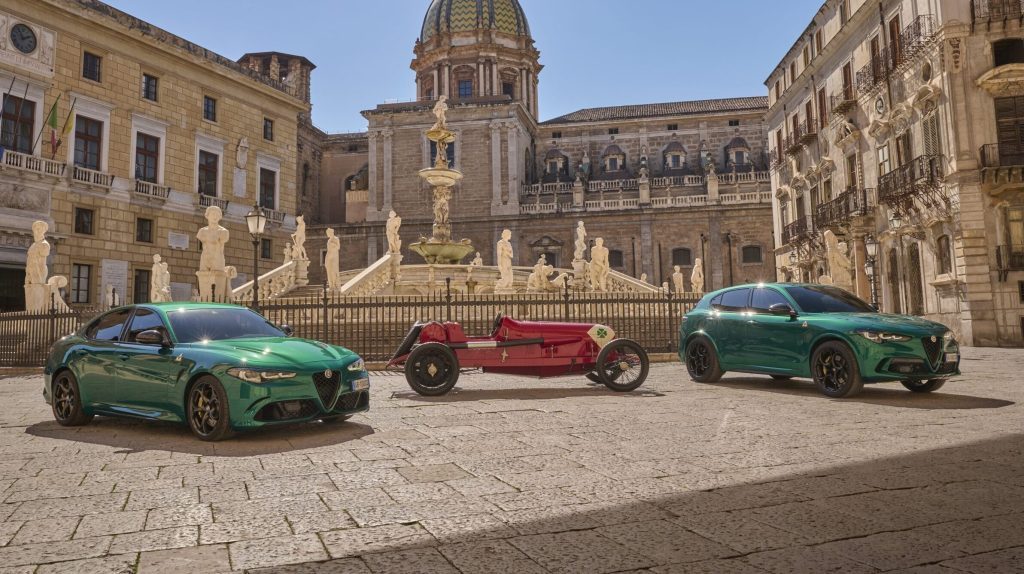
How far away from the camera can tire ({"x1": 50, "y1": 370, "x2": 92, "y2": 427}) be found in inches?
260

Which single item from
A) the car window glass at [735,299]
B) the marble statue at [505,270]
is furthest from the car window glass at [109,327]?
the marble statue at [505,270]

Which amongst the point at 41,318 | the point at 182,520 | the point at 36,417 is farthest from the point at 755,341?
the point at 41,318

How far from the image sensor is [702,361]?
986 cm

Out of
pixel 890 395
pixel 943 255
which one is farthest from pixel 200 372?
pixel 943 255

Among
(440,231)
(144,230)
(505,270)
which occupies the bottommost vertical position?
(505,270)

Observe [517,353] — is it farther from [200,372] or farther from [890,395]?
[890,395]

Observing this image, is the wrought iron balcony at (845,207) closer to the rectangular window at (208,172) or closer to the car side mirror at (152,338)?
the car side mirror at (152,338)

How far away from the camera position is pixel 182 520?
3.46m

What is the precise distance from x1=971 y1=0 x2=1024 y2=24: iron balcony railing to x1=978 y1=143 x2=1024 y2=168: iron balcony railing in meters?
3.60

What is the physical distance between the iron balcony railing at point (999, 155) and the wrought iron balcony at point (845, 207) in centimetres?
530

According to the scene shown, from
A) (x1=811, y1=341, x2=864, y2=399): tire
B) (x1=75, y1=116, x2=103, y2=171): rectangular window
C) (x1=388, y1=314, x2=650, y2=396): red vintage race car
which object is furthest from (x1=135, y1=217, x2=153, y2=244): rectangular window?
(x1=811, y1=341, x2=864, y2=399): tire

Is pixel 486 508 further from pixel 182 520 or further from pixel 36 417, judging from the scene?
pixel 36 417

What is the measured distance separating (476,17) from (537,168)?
13184 mm

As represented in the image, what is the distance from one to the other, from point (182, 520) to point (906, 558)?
11.2 ft
